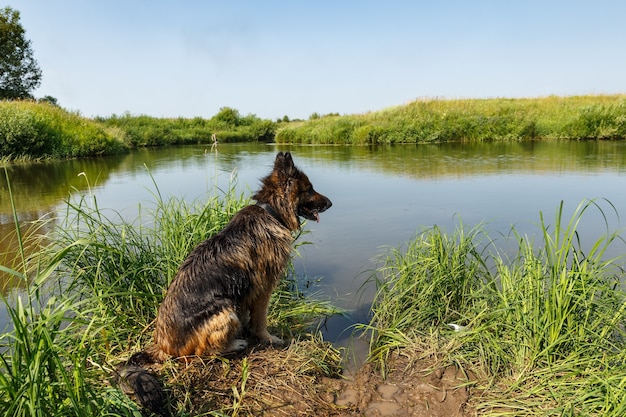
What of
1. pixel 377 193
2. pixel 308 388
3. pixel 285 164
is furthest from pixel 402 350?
pixel 377 193

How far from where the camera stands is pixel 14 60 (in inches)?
1395

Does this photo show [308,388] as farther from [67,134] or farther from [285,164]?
[67,134]

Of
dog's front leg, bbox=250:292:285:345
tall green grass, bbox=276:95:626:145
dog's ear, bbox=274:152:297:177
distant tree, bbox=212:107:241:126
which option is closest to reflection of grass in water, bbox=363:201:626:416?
dog's front leg, bbox=250:292:285:345

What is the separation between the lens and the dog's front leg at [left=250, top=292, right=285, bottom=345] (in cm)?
318

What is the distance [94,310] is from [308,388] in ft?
5.36

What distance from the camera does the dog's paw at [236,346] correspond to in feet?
9.59

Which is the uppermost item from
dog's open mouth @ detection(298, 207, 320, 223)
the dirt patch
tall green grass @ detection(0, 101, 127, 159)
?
tall green grass @ detection(0, 101, 127, 159)

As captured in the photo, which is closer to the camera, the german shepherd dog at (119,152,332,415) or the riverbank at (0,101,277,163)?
the german shepherd dog at (119,152,332,415)

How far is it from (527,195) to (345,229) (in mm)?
4939

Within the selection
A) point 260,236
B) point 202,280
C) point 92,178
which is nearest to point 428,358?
point 260,236

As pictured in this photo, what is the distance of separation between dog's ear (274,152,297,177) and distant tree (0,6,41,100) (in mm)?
42518

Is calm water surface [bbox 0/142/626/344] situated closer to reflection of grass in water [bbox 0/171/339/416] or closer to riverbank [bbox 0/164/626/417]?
reflection of grass in water [bbox 0/171/339/416]

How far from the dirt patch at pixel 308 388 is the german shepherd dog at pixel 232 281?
0.19 m

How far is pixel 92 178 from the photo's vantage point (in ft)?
42.3
